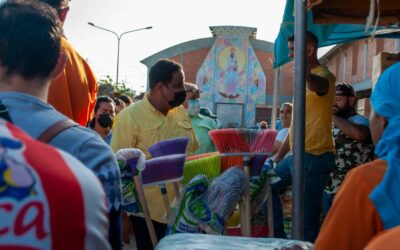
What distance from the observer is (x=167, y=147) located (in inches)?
121

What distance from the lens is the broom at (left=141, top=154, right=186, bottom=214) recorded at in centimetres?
291

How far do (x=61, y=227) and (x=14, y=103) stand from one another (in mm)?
529

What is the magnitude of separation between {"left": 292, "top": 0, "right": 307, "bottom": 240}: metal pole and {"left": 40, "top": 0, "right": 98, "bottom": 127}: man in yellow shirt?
1.22 meters

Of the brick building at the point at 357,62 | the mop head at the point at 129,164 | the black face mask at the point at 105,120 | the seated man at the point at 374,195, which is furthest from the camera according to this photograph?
the brick building at the point at 357,62

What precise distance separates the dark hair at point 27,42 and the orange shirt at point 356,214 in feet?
2.99

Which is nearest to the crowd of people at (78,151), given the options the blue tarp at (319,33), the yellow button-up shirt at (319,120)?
the yellow button-up shirt at (319,120)

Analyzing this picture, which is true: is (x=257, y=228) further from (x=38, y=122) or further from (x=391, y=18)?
(x=38, y=122)

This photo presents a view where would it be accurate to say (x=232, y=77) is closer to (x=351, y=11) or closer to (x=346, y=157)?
(x=351, y=11)

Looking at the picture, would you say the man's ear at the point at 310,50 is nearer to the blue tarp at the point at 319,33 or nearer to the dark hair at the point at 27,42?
the blue tarp at the point at 319,33

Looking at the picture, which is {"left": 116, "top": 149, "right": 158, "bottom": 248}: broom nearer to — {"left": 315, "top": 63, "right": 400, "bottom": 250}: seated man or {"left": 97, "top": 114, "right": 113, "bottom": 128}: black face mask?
A: {"left": 315, "top": 63, "right": 400, "bottom": 250}: seated man

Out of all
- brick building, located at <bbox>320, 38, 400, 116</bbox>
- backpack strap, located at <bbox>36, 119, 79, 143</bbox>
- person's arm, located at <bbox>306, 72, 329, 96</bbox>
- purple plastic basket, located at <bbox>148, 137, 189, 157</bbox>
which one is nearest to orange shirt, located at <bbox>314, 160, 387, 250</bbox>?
backpack strap, located at <bbox>36, 119, 79, 143</bbox>

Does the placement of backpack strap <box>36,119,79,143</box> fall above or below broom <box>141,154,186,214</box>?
above

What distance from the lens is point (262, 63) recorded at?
3497 cm

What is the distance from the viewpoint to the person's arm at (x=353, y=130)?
12.9 feet
